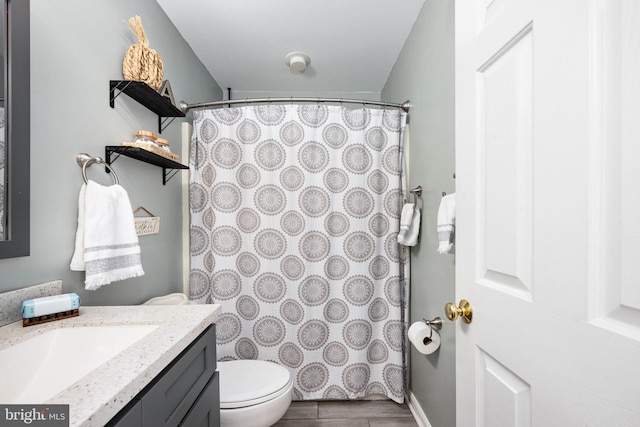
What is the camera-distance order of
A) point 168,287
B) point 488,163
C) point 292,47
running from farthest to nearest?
point 292,47 → point 168,287 → point 488,163

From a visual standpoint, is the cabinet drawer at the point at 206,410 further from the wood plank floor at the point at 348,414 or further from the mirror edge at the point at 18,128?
the wood plank floor at the point at 348,414

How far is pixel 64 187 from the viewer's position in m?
1.05

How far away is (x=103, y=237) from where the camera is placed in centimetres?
109

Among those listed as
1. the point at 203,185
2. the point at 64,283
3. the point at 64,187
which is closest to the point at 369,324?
the point at 203,185

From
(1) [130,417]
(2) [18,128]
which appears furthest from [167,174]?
(1) [130,417]

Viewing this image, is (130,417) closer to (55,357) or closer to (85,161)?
(55,357)

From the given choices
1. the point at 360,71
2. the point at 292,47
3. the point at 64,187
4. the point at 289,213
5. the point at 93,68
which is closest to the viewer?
the point at 64,187

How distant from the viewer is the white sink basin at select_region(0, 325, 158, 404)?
704mm

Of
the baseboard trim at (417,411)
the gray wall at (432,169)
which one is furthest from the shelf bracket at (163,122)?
the baseboard trim at (417,411)

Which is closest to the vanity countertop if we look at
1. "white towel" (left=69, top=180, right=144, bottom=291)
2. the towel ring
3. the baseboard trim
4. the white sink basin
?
the white sink basin

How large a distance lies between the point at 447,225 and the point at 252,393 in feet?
3.64

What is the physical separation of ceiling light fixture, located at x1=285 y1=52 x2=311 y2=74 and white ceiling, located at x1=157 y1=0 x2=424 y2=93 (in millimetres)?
36

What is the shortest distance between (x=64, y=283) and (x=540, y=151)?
1459 mm

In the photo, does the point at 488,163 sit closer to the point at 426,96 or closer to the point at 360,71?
the point at 426,96
